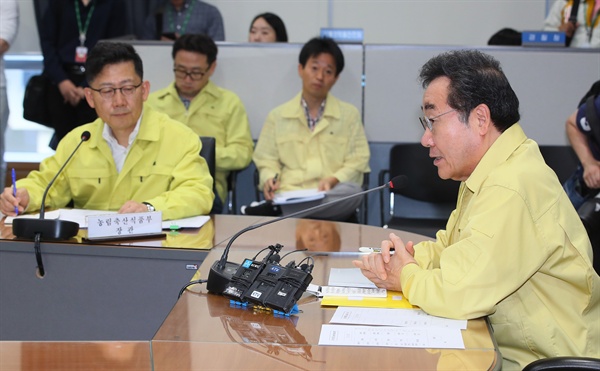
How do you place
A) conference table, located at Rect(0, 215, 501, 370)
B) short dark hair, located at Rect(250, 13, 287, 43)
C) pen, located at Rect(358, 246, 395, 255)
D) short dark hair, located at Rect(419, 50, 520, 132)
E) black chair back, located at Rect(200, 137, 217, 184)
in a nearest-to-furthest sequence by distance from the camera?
conference table, located at Rect(0, 215, 501, 370), short dark hair, located at Rect(419, 50, 520, 132), pen, located at Rect(358, 246, 395, 255), black chair back, located at Rect(200, 137, 217, 184), short dark hair, located at Rect(250, 13, 287, 43)

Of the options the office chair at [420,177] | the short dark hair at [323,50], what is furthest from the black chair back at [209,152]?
the office chair at [420,177]

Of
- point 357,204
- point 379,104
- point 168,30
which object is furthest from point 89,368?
point 168,30

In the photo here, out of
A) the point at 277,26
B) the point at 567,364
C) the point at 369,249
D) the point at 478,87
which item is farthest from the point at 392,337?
the point at 277,26

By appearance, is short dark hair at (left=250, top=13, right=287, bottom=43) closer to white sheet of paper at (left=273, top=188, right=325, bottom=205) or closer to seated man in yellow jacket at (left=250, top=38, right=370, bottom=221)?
seated man in yellow jacket at (left=250, top=38, right=370, bottom=221)

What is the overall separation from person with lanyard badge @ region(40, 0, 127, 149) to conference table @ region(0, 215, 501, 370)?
222cm

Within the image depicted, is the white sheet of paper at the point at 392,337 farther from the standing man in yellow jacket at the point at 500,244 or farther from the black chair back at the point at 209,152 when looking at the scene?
the black chair back at the point at 209,152

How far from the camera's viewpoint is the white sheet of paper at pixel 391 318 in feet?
5.73

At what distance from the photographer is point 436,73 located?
1.99 meters

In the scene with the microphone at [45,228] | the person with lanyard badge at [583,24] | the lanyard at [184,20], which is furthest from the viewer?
the lanyard at [184,20]

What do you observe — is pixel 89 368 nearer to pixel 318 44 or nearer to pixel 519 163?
pixel 519 163

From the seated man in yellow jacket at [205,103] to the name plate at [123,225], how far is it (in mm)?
1613

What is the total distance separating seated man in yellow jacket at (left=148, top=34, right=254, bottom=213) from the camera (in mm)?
4293

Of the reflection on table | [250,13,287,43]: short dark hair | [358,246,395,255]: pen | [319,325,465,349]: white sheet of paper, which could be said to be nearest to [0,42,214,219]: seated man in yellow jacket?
[358,246,395,255]: pen

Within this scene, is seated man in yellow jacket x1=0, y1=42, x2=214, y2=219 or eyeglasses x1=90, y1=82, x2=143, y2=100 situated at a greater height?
eyeglasses x1=90, y1=82, x2=143, y2=100
